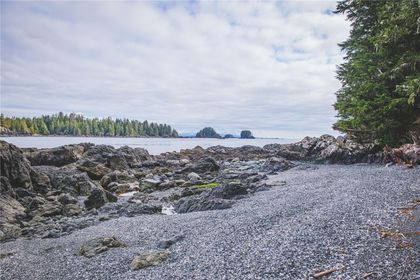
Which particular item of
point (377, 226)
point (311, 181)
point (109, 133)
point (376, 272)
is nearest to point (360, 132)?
point (311, 181)

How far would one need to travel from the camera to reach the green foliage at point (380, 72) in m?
14.1

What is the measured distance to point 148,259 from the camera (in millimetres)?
6496

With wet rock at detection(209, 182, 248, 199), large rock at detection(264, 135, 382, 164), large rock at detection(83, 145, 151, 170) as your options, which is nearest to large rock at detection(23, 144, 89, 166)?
large rock at detection(83, 145, 151, 170)

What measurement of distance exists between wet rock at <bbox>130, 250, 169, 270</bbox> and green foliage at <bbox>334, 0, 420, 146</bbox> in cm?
1154

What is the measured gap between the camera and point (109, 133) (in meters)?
162

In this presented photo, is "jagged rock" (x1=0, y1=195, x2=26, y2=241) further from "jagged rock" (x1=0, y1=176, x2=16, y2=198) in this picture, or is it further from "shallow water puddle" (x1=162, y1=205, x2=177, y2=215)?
"shallow water puddle" (x1=162, y1=205, x2=177, y2=215)

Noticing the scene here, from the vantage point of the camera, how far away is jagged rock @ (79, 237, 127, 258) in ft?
25.0

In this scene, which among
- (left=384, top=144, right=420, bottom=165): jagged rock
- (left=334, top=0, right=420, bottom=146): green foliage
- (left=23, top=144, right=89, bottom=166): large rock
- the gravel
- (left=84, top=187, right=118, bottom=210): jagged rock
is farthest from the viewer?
(left=23, top=144, right=89, bottom=166): large rock

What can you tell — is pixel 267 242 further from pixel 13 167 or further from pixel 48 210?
pixel 13 167

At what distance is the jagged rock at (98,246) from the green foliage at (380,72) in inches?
478

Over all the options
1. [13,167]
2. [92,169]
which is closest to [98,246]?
[13,167]

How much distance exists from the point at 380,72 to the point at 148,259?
14933 mm

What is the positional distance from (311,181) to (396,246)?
8227mm

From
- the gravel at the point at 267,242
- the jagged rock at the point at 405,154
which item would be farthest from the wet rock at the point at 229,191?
the jagged rock at the point at 405,154
